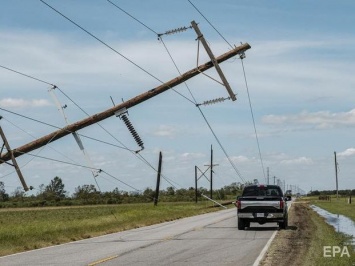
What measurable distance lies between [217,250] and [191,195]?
125 meters

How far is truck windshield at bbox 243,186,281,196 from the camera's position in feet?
92.0

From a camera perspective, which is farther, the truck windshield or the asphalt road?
the truck windshield

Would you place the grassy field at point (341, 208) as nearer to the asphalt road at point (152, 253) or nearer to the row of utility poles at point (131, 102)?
the row of utility poles at point (131, 102)

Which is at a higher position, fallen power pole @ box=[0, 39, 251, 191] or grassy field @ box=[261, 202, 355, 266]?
fallen power pole @ box=[0, 39, 251, 191]

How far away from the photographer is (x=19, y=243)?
20812 mm

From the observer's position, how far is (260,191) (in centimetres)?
2823

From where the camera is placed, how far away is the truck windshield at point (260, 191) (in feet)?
92.0

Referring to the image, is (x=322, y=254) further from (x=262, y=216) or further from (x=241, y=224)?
(x=241, y=224)

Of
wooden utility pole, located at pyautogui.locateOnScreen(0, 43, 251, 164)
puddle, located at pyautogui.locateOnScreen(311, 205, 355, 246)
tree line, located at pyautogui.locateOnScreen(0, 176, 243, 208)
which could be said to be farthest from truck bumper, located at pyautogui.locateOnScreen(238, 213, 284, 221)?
tree line, located at pyautogui.locateOnScreen(0, 176, 243, 208)

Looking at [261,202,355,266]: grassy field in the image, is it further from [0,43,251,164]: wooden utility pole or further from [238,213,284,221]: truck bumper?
[0,43,251,164]: wooden utility pole

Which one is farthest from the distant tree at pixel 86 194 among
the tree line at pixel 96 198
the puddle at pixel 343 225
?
the puddle at pixel 343 225

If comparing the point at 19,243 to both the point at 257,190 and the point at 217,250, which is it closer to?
the point at 217,250

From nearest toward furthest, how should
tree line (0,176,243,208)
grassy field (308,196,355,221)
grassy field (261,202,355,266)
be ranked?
grassy field (261,202,355,266) < grassy field (308,196,355,221) < tree line (0,176,243,208)

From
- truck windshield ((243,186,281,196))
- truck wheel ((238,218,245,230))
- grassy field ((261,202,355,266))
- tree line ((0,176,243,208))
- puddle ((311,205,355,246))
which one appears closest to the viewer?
grassy field ((261,202,355,266))
